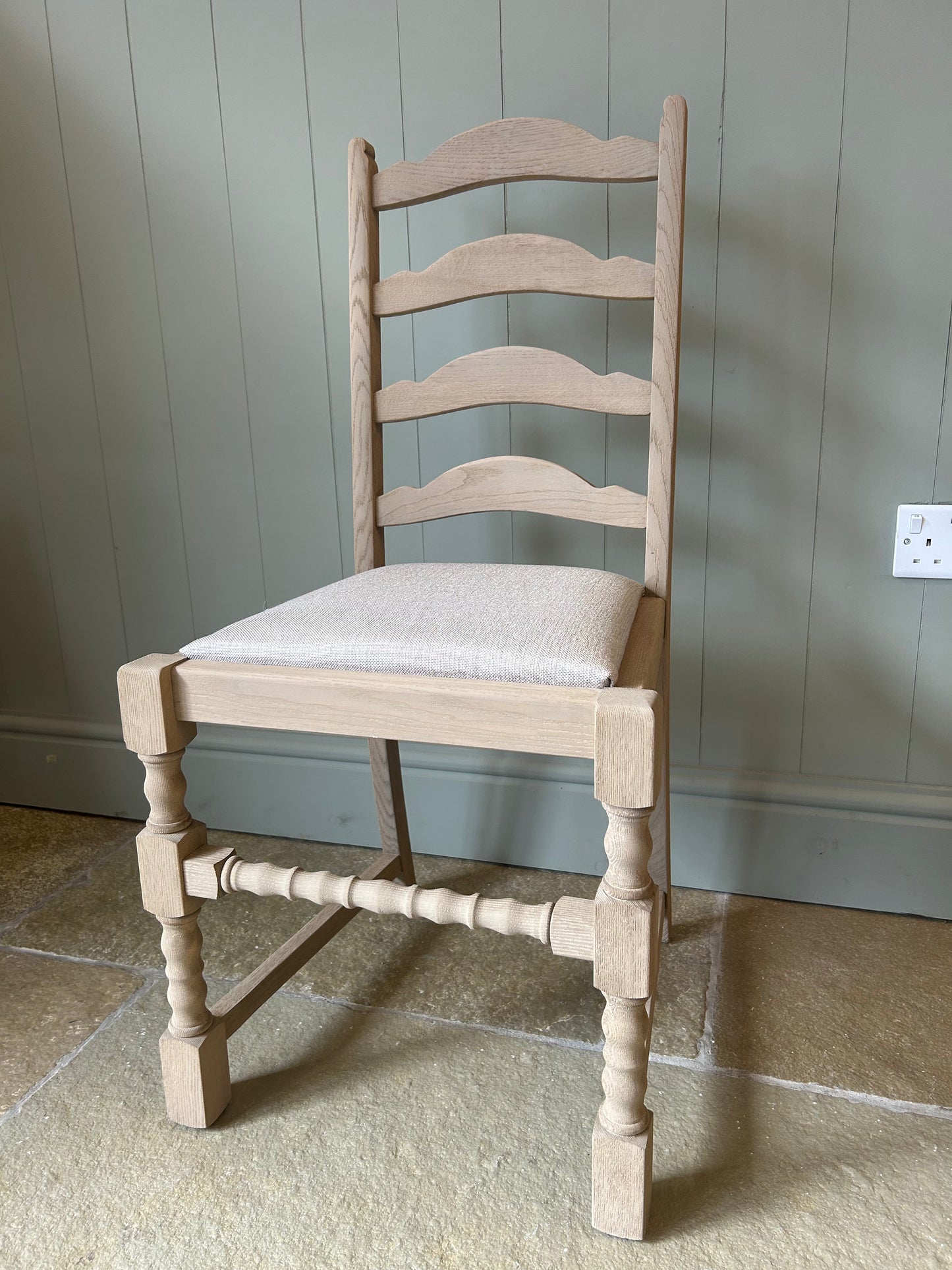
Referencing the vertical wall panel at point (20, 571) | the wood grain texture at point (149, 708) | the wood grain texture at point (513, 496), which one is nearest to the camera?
the wood grain texture at point (149, 708)

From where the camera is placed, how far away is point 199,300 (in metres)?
1.24

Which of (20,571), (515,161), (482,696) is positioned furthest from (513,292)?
(20,571)

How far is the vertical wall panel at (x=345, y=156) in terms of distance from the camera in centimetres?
110

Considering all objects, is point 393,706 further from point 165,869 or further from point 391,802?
point 391,802

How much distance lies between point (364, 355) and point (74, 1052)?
0.80 meters

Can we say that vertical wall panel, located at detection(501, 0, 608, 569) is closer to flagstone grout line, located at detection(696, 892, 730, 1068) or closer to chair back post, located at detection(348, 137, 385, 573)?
chair back post, located at detection(348, 137, 385, 573)

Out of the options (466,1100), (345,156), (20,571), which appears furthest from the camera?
(20,571)

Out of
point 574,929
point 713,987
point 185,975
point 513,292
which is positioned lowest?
point 713,987

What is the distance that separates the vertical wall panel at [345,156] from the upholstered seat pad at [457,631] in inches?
16.3

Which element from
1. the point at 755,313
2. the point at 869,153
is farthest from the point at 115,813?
the point at 869,153

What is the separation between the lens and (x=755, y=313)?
105cm

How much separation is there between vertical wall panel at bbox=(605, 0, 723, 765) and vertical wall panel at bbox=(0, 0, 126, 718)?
79 centimetres

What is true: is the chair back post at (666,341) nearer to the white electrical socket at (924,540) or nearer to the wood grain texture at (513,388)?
the wood grain texture at (513,388)

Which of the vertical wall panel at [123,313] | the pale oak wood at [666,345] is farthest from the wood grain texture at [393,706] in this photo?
the vertical wall panel at [123,313]
